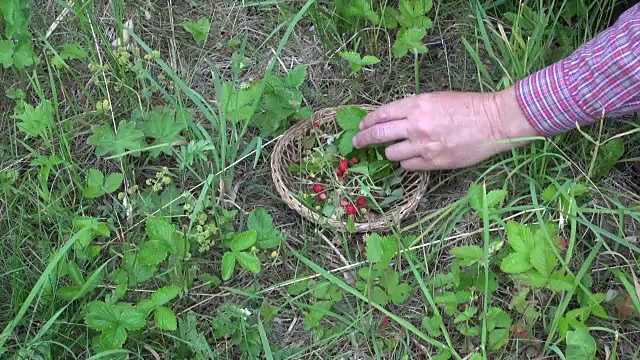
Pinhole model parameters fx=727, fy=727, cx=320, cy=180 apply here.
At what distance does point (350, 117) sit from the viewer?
1.93m

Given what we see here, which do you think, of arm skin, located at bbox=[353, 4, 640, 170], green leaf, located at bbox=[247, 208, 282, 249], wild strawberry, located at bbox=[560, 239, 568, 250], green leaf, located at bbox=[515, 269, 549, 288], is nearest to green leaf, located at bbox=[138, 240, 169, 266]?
green leaf, located at bbox=[247, 208, 282, 249]

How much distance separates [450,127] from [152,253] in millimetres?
769

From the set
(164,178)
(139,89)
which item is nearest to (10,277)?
(164,178)

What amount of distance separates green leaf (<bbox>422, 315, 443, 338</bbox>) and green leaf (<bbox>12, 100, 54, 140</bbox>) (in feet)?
3.53

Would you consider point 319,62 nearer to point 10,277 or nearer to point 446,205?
point 446,205

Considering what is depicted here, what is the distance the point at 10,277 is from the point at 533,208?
1.27 metres

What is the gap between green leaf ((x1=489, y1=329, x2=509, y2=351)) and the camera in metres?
1.60

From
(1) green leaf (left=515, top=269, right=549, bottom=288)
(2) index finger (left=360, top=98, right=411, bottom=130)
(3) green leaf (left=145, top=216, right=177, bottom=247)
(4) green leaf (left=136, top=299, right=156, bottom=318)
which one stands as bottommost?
(4) green leaf (left=136, top=299, right=156, bottom=318)

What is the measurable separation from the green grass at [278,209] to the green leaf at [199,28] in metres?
0.07

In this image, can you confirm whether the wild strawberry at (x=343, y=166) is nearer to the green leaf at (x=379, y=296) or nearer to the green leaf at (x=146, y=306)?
the green leaf at (x=379, y=296)

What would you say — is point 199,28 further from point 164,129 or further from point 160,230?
point 160,230

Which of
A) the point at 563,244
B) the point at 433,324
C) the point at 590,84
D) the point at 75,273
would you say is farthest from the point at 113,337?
the point at 590,84

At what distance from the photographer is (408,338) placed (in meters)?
1.68

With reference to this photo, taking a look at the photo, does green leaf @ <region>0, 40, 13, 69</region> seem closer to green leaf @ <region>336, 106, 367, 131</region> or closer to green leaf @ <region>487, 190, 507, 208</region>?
green leaf @ <region>336, 106, 367, 131</region>
